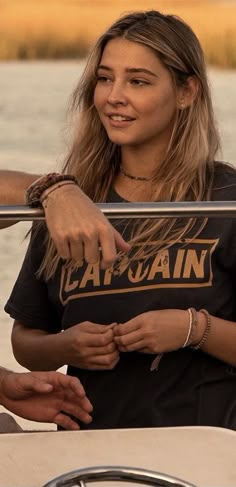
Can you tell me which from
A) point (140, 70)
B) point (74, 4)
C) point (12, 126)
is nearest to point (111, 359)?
point (140, 70)

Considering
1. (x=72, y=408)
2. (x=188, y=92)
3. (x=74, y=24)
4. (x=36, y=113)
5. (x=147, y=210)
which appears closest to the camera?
(x=147, y=210)

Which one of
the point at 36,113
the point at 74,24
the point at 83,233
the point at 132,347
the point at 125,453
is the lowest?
the point at 36,113

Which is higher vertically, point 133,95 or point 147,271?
point 133,95

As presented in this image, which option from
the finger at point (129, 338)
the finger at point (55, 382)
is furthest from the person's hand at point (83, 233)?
the finger at point (129, 338)

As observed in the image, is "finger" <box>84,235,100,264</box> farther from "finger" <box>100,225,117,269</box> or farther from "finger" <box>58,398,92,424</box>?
"finger" <box>58,398,92,424</box>

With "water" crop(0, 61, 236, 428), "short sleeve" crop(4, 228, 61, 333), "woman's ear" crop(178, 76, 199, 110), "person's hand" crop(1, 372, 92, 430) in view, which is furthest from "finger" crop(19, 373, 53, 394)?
"water" crop(0, 61, 236, 428)

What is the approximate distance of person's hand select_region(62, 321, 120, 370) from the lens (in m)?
2.30

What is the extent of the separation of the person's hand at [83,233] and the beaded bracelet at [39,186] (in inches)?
3.1

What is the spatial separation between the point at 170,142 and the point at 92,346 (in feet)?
1.42

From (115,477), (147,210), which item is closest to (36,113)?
(147,210)

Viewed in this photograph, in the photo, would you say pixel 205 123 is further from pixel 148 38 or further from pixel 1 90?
pixel 1 90

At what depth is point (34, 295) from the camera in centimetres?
257

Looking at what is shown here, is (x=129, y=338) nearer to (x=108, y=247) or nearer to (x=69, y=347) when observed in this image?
(x=69, y=347)

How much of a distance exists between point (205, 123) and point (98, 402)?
0.56 metres
